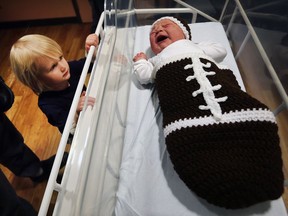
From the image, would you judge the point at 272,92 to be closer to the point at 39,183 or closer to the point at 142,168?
the point at 142,168

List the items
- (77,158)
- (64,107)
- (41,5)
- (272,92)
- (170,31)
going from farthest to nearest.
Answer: (41,5) → (272,92) → (170,31) → (64,107) → (77,158)

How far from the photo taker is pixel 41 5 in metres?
2.26

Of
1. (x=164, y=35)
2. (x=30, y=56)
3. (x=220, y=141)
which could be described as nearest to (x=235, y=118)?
(x=220, y=141)

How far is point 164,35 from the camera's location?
1.07 meters

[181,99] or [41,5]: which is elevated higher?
[181,99]

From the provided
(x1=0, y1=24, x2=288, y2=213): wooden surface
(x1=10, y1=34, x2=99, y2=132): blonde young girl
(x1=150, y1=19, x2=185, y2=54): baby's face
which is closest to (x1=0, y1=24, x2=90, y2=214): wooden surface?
(x1=0, y1=24, x2=288, y2=213): wooden surface

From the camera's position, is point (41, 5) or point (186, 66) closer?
point (186, 66)

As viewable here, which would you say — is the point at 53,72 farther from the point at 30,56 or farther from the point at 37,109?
the point at 37,109

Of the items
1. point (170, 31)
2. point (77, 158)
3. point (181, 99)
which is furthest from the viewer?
point (170, 31)

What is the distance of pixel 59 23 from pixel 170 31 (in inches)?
67.9

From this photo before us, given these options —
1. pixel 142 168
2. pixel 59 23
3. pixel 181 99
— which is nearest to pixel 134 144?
pixel 142 168

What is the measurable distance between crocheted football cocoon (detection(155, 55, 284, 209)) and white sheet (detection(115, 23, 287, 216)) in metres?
0.08

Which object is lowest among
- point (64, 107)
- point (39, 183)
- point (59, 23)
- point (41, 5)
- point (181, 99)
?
point (39, 183)

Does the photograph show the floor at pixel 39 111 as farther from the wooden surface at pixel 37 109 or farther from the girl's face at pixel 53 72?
→ the girl's face at pixel 53 72
